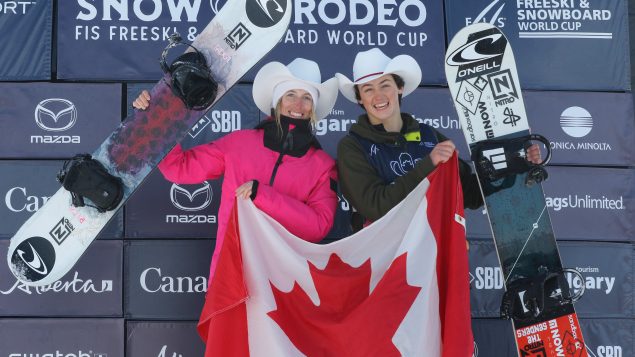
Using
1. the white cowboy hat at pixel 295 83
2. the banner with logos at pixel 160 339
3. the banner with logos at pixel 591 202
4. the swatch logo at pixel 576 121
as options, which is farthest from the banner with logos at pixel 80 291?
the swatch logo at pixel 576 121

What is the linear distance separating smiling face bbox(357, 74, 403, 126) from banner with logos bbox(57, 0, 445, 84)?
854 millimetres

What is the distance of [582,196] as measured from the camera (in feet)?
15.6

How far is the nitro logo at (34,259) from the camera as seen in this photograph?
3.92m

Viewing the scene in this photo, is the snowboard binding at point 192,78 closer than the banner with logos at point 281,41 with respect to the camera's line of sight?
Yes

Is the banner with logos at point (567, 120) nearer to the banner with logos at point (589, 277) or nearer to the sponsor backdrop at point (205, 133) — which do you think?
the sponsor backdrop at point (205, 133)

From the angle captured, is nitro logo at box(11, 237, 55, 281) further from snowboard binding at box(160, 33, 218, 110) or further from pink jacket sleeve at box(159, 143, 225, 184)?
snowboard binding at box(160, 33, 218, 110)

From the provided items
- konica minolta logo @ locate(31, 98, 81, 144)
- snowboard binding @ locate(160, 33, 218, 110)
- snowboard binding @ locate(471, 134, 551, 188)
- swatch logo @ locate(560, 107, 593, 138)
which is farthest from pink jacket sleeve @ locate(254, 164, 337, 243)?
swatch logo @ locate(560, 107, 593, 138)

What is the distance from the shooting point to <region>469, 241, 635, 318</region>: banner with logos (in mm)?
4664

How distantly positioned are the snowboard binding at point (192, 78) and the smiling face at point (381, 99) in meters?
0.70

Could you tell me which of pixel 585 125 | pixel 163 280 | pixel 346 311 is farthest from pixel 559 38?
pixel 163 280

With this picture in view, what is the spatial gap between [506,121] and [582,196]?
1.06 meters

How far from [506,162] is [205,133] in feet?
5.53

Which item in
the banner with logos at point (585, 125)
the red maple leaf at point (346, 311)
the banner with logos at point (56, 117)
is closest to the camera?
the red maple leaf at point (346, 311)

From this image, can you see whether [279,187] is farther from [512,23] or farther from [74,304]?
[512,23]
